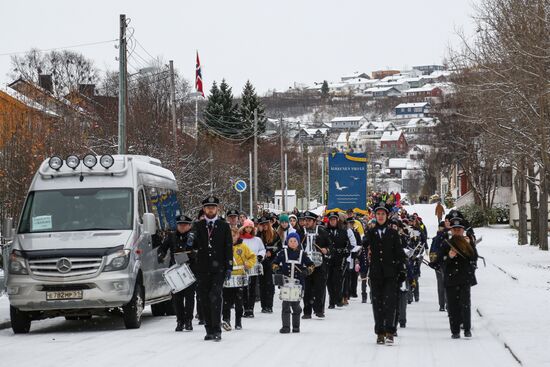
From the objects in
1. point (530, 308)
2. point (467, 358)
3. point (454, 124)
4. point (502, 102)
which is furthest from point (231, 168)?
point (467, 358)

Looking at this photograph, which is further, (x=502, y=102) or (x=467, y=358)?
(x=502, y=102)

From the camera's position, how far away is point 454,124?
71.7 meters

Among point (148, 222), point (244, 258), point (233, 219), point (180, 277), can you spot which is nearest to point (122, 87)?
point (233, 219)

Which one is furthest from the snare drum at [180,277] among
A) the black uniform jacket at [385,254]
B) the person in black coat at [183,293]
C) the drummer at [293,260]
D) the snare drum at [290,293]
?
the black uniform jacket at [385,254]

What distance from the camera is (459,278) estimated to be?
14.7m

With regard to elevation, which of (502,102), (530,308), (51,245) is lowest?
(530,308)

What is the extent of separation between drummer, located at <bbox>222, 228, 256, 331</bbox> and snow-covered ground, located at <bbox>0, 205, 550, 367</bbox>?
14.4 inches

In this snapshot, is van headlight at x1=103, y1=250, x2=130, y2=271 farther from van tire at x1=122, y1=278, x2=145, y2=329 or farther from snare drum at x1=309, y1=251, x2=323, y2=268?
snare drum at x1=309, y1=251, x2=323, y2=268

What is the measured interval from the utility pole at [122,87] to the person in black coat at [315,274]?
9.16 meters

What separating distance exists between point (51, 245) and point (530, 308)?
874 cm

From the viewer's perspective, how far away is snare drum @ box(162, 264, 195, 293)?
591 inches

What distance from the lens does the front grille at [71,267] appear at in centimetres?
1559

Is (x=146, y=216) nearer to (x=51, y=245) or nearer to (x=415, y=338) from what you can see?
(x=51, y=245)

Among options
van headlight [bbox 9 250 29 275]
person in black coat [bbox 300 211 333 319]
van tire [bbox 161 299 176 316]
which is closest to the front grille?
van headlight [bbox 9 250 29 275]
